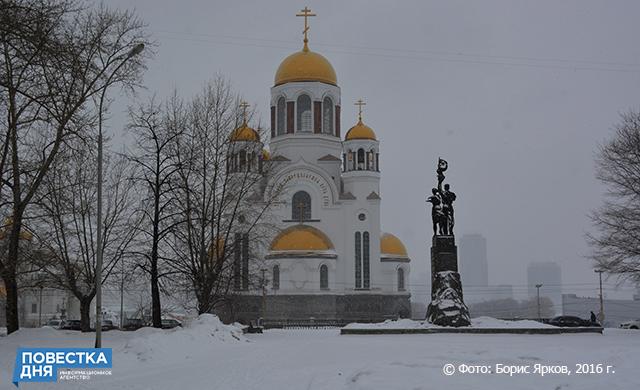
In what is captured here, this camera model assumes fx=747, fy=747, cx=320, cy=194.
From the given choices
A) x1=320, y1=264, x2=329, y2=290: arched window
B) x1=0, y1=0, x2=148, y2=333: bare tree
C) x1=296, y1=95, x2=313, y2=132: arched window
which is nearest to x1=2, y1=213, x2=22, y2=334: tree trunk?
x1=0, y1=0, x2=148, y2=333: bare tree

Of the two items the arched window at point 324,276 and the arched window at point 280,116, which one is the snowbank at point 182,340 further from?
the arched window at point 280,116

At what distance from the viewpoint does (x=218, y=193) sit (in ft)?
97.0

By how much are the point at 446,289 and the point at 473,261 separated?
6323 inches

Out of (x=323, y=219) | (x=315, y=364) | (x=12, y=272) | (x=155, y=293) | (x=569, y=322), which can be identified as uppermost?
(x=323, y=219)

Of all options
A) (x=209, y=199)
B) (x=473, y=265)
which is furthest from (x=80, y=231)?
(x=473, y=265)

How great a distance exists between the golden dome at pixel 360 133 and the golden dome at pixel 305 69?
396cm

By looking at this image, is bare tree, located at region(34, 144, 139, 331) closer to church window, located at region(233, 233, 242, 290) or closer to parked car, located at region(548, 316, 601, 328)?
church window, located at region(233, 233, 242, 290)

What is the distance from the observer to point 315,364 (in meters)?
15.8

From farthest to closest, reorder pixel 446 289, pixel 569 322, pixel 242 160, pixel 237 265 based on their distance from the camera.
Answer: pixel 569 322 → pixel 237 265 → pixel 242 160 → pixel 446 289

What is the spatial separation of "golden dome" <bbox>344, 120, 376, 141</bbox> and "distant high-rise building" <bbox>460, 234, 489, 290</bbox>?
389 feet

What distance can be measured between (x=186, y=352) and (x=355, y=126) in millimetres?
41888

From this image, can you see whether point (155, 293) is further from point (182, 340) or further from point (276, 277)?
point (276, 277)

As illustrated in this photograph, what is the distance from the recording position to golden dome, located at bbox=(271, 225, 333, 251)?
52353 millimetres

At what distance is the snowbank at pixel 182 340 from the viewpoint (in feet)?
57.7
